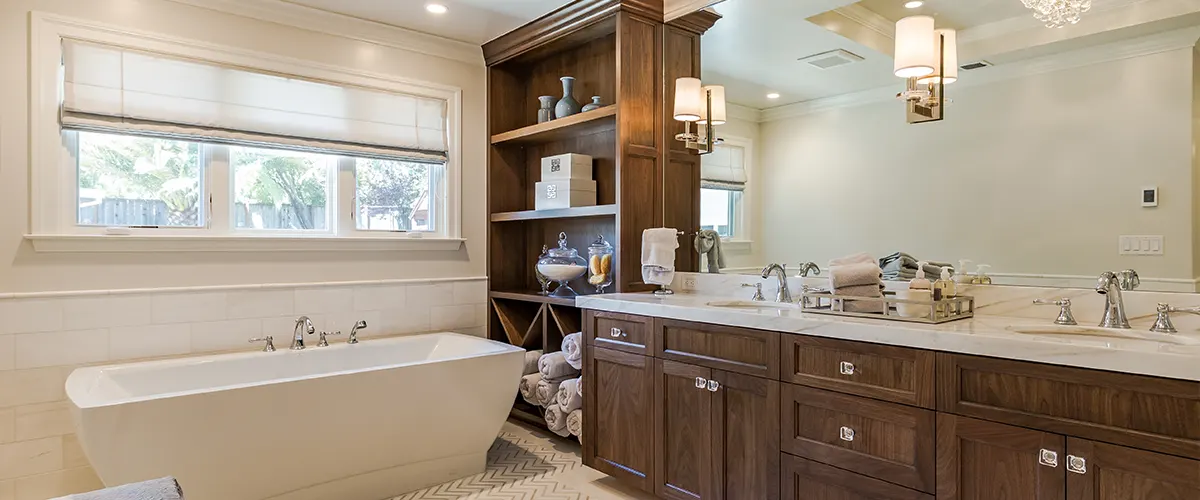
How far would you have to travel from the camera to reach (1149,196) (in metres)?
1.99

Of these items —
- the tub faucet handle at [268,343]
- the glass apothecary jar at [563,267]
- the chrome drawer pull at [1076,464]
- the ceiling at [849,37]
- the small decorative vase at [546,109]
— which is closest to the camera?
the chrome drawer pull at [1076,464]

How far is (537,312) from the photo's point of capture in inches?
168

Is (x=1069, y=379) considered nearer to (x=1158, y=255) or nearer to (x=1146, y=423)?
(x=1146, y=423)

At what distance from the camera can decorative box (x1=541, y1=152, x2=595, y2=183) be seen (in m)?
3.69

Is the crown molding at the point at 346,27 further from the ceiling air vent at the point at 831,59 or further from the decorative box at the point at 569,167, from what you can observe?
the ceiling air vent at the point at 831,59

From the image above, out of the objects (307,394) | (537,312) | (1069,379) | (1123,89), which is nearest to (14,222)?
(307,394)

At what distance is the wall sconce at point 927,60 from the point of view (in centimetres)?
232

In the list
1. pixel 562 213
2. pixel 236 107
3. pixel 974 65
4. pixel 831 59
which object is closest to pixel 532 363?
pixel 562 213

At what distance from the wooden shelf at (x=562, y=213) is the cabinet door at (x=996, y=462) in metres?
1.93

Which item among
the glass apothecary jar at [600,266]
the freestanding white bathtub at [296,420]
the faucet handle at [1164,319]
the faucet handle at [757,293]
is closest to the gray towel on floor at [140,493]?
the freestanding white bathtub at [296,420]

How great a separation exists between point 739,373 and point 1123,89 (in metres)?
1.50

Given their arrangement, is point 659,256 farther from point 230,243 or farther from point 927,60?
point 230,243

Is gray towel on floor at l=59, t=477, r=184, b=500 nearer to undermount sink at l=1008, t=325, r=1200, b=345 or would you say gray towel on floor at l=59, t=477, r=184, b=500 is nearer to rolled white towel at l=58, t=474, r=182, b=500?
rolled white towel at l=58, t=474, r=182, b=500

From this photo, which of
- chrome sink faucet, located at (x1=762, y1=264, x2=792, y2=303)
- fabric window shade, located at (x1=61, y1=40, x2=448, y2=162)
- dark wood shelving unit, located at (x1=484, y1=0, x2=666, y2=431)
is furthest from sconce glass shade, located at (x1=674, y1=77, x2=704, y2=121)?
fabric window shade, located at (x1=61, y1=40, x2=448, y2=162)
